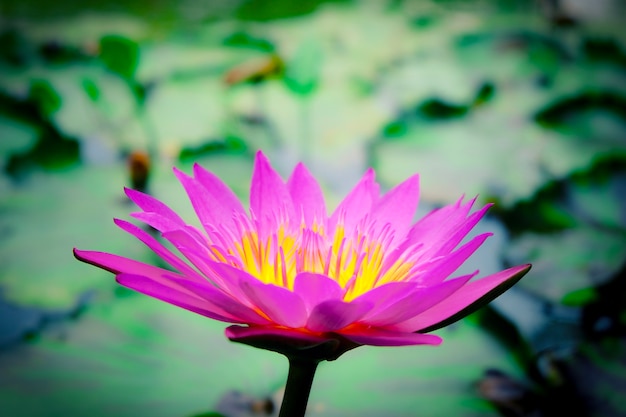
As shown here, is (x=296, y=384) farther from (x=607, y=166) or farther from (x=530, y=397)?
(x=607, y=166)

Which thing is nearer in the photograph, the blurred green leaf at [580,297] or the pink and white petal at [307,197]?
the pink and white petal at [307,197]

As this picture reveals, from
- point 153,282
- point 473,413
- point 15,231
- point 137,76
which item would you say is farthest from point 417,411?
point 137,76

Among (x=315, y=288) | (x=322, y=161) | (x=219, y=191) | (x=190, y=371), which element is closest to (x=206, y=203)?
(x=219, y=191)

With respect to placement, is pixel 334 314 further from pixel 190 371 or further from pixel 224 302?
pixel 190 371

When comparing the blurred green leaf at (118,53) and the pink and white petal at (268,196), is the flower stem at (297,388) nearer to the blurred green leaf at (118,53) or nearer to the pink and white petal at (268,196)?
the pink and white petal at (268,196)

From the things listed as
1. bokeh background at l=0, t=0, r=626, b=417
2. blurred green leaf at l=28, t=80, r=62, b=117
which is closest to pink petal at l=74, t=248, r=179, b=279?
bokeh background at l=0, t=0, r=626, b=417

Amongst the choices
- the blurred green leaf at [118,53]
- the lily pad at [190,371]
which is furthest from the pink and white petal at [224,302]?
the blurred green leaf at [118,53]
